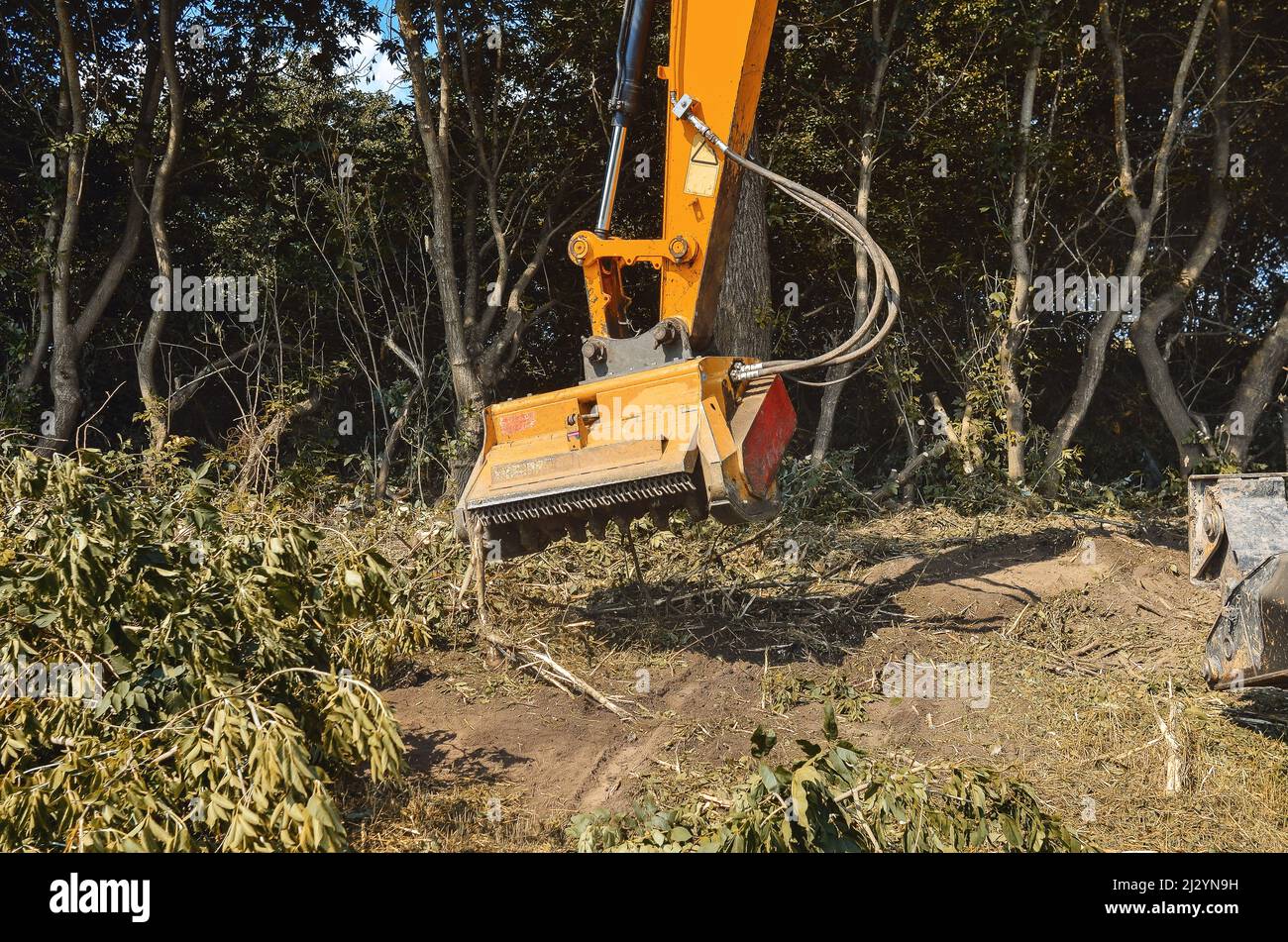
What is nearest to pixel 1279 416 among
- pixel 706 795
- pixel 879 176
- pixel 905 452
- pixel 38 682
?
pixel 905 452

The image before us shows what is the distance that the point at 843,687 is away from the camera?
15.6 ft

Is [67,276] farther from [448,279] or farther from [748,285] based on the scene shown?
[748,285]

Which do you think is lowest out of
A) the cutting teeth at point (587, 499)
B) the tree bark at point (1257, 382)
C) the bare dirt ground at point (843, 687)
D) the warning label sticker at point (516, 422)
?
the bare dirt ground at point (843, 687)

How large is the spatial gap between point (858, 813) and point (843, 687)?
1895 mm

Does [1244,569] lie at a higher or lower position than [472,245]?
lower

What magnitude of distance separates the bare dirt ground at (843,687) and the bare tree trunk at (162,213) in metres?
4.45

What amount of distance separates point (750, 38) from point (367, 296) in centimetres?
555

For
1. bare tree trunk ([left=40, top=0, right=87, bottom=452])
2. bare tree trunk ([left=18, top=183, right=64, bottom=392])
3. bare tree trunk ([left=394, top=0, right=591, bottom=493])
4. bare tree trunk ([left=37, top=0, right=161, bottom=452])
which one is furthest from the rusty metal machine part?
bare tree trunk ([left=18, top=183, right=64, bottom=392])

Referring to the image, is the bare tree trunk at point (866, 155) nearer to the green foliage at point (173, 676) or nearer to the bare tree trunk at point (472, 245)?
the bare tree trunk at point (472, 245)

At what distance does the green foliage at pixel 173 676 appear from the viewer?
9.23 feet

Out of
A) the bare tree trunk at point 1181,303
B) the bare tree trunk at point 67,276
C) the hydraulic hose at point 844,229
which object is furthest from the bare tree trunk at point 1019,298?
the bare tree trunk at point 67,276

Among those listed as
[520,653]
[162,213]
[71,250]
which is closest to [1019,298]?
[520,653]

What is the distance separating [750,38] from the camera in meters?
4.96
